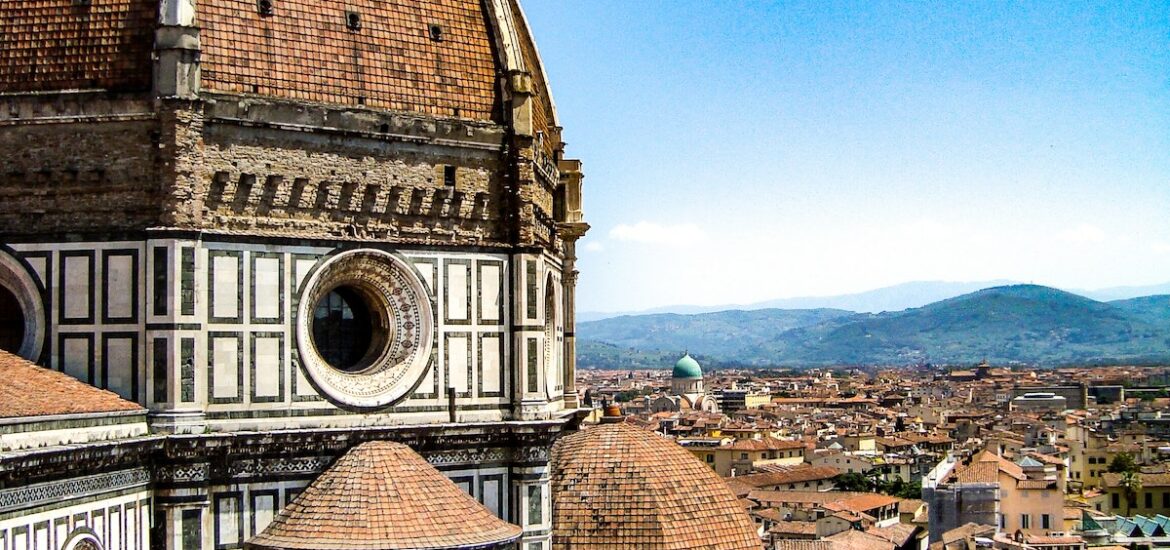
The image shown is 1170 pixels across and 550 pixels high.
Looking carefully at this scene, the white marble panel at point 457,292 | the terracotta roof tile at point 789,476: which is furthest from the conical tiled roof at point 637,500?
the terracotta roof tile at point 789,476

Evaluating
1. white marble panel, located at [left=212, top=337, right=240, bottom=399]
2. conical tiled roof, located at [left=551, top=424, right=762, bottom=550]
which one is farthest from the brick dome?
conical tiled roof, located at [left=551, top=424, right=762, bottom=550]

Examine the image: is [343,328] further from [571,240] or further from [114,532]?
[571,240]

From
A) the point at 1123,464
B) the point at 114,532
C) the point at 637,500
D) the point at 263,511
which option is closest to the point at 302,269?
the point at 263,511

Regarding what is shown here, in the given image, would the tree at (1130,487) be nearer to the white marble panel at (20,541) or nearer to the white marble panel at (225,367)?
the white marble panel at (225,367)

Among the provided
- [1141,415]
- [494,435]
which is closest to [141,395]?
[494,435]

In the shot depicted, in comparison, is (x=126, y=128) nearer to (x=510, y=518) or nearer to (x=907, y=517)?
(x=510, y=518)

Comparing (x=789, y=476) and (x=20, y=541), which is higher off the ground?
(x=20, y=541)
